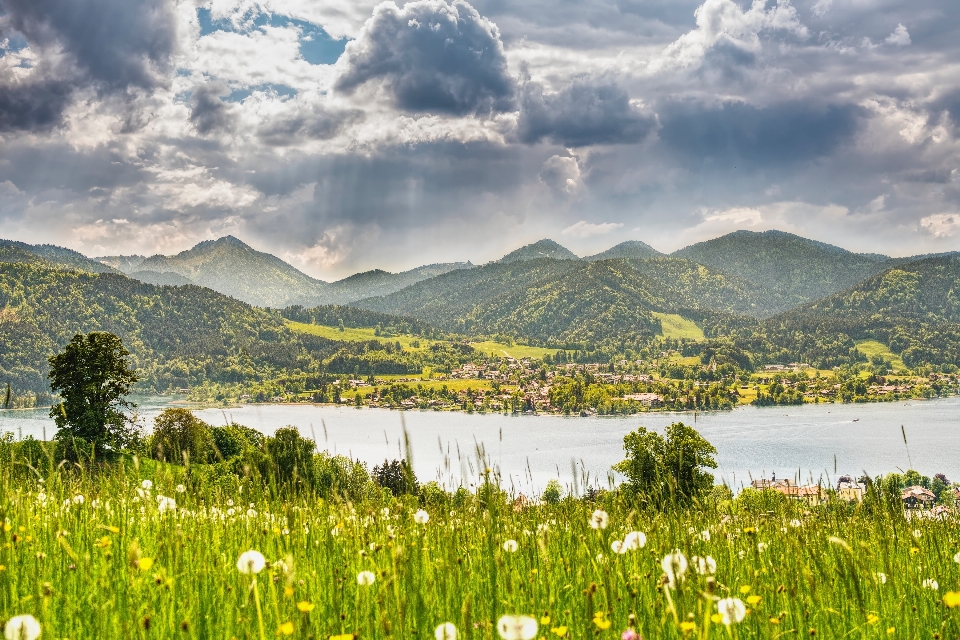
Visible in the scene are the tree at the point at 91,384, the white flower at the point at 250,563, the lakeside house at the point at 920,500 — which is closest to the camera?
the white flower at the point at 250,563

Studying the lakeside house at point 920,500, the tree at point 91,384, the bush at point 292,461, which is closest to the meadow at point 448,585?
the bush at point 292,461

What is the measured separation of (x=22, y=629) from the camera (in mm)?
1620

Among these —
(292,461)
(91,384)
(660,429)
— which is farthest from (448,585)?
(660,429)

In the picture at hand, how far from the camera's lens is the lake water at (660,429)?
6556 cm

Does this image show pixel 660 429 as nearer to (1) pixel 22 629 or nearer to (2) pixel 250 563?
(2) pixel 250 563

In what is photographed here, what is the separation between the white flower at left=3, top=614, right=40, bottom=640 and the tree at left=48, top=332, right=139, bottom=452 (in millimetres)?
27980

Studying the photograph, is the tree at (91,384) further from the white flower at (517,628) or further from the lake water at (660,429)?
the white flower at (517,628)

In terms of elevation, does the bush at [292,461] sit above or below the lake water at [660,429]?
above

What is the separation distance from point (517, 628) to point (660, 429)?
316 feet

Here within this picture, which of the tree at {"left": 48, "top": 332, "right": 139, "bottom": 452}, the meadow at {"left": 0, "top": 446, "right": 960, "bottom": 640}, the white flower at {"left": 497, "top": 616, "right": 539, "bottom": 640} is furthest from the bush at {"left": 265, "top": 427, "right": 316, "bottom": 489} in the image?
the tree at {"left": 48, "top": 332, "right": 139, "bottom": 452}

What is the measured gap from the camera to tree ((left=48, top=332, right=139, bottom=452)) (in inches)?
1049

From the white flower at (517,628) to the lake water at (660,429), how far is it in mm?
46570

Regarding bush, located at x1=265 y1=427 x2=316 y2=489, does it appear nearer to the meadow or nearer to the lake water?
the meadow

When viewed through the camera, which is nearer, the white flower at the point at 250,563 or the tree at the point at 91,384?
the white flower at the point at 250,563
